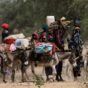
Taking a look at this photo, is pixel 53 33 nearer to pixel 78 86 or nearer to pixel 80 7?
pixel 78 86

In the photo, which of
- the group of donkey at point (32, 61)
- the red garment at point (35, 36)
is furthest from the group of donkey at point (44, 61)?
the red garment at point (35, 36)

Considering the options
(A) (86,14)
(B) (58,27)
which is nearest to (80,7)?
(A) (86,14)

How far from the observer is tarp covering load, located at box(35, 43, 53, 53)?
559 inches

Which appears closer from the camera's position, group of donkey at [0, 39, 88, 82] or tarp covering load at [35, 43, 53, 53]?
tarp covering load at [35, 43, 53, 53]

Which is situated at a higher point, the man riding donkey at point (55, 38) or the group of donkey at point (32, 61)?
the man riding donkey at point (55, 38)

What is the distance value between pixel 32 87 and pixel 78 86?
44.9 inches

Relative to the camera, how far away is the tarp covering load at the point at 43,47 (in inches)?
559

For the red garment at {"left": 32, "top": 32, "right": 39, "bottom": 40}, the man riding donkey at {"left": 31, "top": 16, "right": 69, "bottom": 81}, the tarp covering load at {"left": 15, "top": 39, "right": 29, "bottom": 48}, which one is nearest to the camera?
the tarp covering load at {"left": 15, "top": 39, "right": 29, "bottom": 48}

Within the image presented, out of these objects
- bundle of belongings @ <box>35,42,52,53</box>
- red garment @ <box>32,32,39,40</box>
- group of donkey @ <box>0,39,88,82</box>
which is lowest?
group of donkey @ <box>0,39,88,82</box>

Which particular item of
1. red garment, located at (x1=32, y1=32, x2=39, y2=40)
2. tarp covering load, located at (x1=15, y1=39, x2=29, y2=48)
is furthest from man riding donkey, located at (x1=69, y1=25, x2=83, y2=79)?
tarp covering load, located at (x1=15, y1=39, x2=29, y2=48)

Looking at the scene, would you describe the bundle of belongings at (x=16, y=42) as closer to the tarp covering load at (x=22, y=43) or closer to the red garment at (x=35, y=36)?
the tarp covering load at (x=22, y=43)

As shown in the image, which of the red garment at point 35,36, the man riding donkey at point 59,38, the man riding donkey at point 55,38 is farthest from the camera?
the man riding donkey at point 59,38

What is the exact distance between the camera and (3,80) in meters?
14.6

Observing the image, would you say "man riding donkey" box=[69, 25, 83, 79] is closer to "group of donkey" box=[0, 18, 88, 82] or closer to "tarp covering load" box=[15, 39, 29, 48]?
Result: "group of donkey" box=[0, 18, 88, 82]
